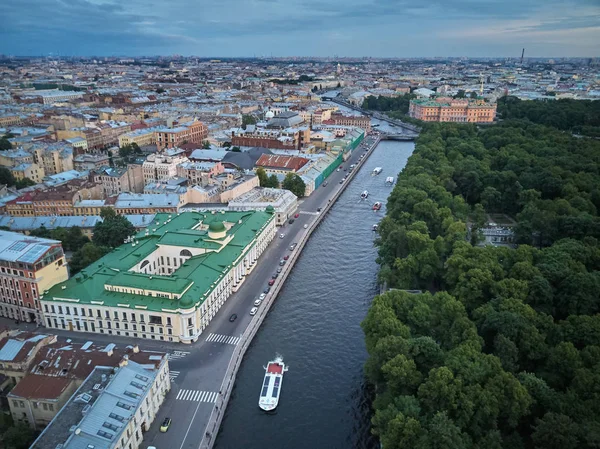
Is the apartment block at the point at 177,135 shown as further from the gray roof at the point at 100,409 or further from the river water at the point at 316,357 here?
the gray roof at the point at 100,409

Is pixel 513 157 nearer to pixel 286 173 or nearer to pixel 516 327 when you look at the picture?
pixel 286 173

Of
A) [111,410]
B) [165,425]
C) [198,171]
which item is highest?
[198,171]

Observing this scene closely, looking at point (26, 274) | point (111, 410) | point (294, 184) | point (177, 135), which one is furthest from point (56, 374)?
point (177, 135)

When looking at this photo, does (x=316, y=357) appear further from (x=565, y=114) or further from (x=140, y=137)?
(x=565, y=114)

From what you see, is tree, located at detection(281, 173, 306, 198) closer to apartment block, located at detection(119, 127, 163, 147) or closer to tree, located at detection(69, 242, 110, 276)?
tree, located at detection(69, 242, 110, 276)

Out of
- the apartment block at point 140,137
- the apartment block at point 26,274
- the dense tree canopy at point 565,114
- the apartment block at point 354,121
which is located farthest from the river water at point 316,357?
the dense tree canopy at point 565,114

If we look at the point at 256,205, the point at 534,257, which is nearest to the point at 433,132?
the point at 256,205
